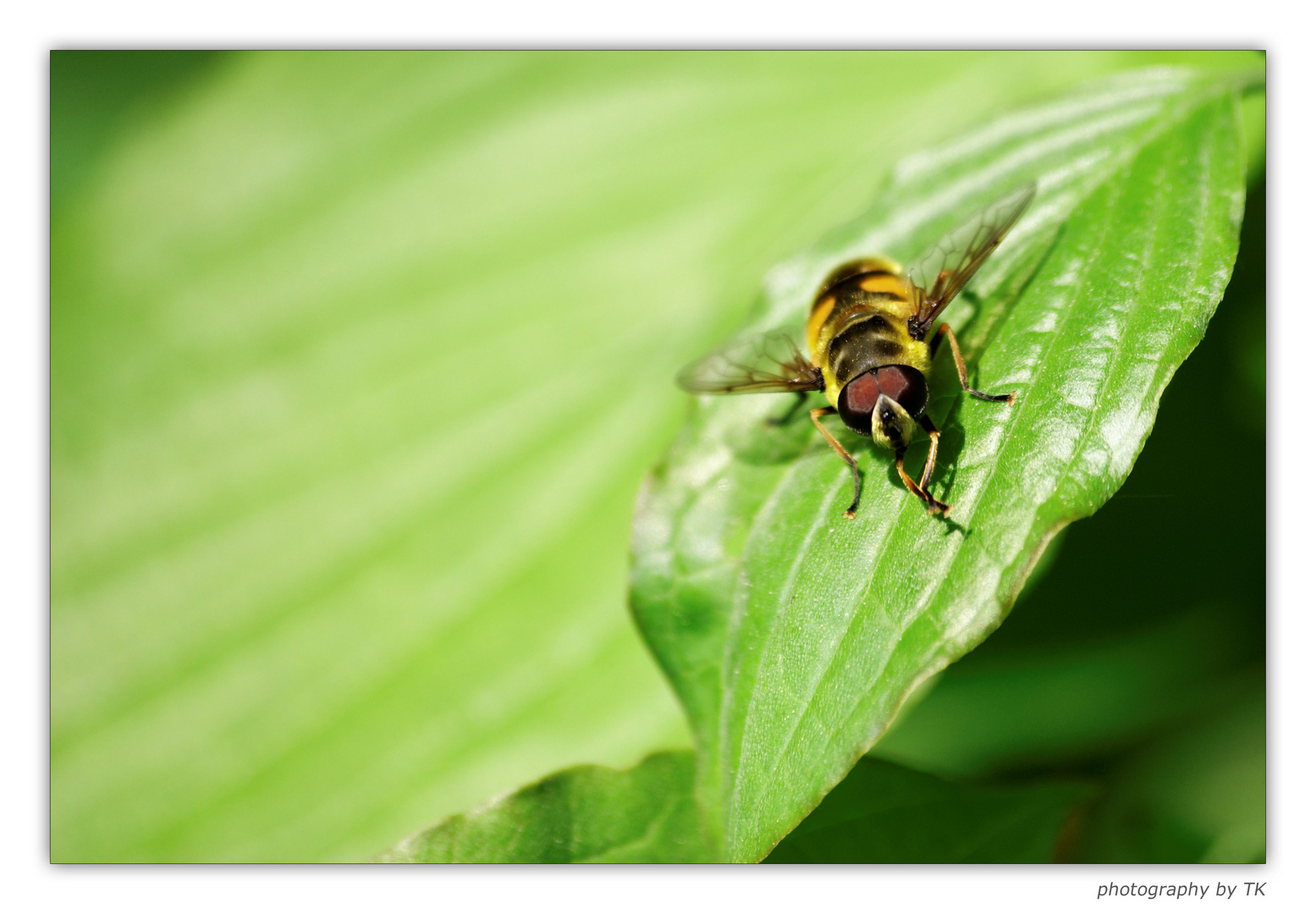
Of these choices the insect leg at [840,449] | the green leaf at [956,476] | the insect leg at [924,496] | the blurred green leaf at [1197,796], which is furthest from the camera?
the blurred green leaf at [1197,796]

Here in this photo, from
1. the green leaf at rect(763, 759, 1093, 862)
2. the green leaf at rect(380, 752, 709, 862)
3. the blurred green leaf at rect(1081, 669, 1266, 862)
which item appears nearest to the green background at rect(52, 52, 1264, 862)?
the blurred green leaf at rect(1081, 669, 1266, 862)

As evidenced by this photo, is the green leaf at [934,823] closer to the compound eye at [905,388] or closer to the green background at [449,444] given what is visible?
the green background at [449,444]

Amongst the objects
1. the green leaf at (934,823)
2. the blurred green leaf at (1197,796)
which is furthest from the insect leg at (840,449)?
the blurred green leaf at (1197,796)

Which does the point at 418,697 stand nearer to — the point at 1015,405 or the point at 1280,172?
the point at 1015,405

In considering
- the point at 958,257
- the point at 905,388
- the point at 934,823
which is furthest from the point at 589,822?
the point at 958,257

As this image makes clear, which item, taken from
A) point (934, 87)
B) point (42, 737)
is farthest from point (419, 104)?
point (42, 737)
